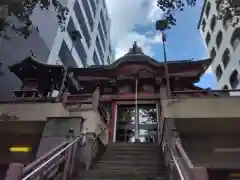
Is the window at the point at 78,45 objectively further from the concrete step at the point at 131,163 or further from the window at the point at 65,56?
the concrete step at the point at 131,163

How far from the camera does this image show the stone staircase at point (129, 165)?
19.6 ft

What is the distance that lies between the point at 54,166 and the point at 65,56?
1655cm

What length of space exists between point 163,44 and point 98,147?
7396mm

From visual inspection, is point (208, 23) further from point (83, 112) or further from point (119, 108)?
point (83, 112)

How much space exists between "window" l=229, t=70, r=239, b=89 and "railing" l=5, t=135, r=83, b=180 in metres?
18.3

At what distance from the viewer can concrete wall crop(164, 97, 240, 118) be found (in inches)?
313

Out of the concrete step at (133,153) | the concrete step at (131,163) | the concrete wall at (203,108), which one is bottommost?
the concrete step at (131,163)

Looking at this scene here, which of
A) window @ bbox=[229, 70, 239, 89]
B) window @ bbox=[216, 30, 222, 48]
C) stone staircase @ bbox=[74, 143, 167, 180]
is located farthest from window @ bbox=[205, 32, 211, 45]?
stone staircase @ bbox=[74, 143, 167, 180]

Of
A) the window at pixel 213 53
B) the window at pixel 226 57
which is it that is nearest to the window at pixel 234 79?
the window at pixel 226 57

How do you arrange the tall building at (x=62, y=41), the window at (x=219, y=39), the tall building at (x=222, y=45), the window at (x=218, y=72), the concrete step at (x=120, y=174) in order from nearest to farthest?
the concrete step at (x=120, y=174)
the tall building at (x=62, y=41)
the tall building at (x=222, y=45)
the window at (x=219, y=39)
the window at (x=218, y=72)

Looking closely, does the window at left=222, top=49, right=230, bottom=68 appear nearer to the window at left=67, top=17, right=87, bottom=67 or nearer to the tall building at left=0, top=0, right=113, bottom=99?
the tall building at left=0, top=0, right=113, bottom=99

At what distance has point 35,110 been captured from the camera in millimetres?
9281

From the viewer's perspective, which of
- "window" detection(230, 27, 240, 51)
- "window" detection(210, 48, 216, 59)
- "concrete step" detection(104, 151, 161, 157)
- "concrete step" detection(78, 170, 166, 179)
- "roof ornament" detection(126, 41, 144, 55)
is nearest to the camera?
"concrete step" detection(78, 170, 166, 179)

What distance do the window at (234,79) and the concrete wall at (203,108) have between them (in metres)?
14.0
